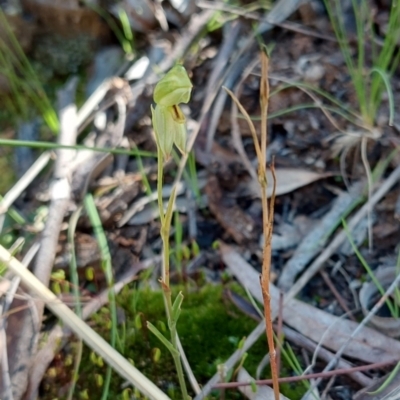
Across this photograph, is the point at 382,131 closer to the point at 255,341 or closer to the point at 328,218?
the point at 328,218

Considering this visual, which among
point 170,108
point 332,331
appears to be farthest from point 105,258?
point 170,108

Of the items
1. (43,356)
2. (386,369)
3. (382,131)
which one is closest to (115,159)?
(43,356)

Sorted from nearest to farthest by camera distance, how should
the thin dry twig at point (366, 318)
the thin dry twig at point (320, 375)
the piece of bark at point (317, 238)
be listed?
the thin dry twig at point (320, 375) → the thin dry twig at point (366, 318) → the piece of bark at point (317, 238)

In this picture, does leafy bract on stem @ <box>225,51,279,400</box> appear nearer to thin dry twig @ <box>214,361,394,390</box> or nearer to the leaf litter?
thin dry twig @ <box>214,361,394,390</box>

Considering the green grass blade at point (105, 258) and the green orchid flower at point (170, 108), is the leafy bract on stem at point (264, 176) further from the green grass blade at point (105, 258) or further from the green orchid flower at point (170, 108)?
the green grass blade at point (105, 258)

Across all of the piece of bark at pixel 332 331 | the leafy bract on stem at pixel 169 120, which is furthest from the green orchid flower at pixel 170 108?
the piece of bark at pixel 332 331

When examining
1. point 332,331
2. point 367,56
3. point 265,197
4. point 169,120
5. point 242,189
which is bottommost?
point 332,331

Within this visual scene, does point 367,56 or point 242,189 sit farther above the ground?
point 367,56

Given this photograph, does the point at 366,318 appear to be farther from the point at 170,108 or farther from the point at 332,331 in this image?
the point at 170,108

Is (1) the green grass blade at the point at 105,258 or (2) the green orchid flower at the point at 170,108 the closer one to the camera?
(2) the green orchid flower at the point at 170,108
